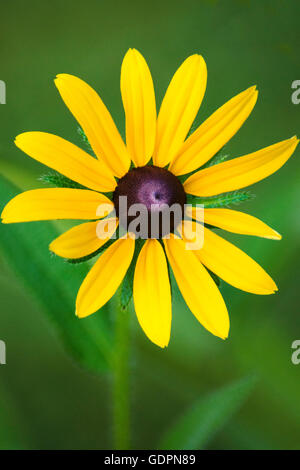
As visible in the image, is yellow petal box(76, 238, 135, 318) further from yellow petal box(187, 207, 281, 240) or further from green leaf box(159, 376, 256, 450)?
green leaf box(159, 376, 256, 450)

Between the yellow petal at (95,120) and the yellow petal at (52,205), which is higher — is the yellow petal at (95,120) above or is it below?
above

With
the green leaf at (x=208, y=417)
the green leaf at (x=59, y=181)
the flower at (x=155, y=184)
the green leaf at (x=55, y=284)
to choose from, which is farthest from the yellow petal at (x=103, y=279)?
the green leaf at (x=208, y=417)

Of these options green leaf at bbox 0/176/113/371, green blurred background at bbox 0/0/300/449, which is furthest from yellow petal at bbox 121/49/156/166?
green blurred background at bbox 0/0/300/449

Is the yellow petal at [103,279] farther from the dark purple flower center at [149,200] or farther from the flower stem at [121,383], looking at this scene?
the flower stem at [121,383]

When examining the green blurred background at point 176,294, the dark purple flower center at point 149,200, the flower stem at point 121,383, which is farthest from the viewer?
the green blurred background at point 176,294
